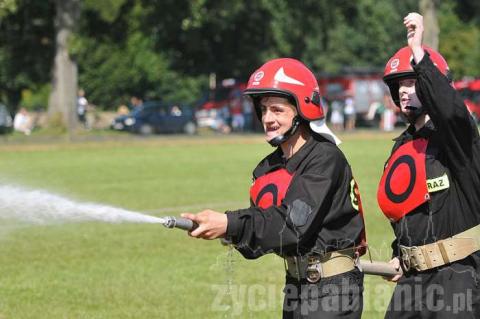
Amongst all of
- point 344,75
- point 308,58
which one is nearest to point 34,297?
point 344,75

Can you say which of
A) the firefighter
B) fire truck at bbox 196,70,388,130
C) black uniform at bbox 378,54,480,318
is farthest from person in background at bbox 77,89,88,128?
black uniform at bbox 378,54,480,318

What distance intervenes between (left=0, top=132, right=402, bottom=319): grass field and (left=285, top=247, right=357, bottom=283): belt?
594 mm

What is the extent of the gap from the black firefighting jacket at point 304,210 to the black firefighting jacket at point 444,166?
52 cm

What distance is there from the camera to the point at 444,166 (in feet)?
18.8

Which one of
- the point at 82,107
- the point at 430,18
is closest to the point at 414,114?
the point at 430,18

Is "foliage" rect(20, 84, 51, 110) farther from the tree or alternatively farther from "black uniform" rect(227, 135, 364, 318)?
"black uniform" rect(227, 135, 364, 318)

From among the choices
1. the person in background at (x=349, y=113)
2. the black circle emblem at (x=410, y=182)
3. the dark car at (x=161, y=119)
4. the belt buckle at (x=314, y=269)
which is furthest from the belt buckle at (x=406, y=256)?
the person in background at (x=349, y=113)

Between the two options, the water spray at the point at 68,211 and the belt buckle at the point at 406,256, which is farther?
the belt buckle at the point at 406,256

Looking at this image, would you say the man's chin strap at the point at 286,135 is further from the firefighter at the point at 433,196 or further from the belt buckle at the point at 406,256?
the belt buckle at the point at 406,256

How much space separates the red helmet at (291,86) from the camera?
18.2 feet

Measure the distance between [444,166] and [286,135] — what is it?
102 centimetres

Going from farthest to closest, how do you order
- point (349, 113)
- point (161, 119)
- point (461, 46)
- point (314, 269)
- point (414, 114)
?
point (461, 46), point (349, 113), point (161, 119), point (414, 114), point (314, 269)

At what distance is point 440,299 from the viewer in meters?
5.74

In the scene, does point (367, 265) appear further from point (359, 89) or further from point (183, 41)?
point (183, 41)
